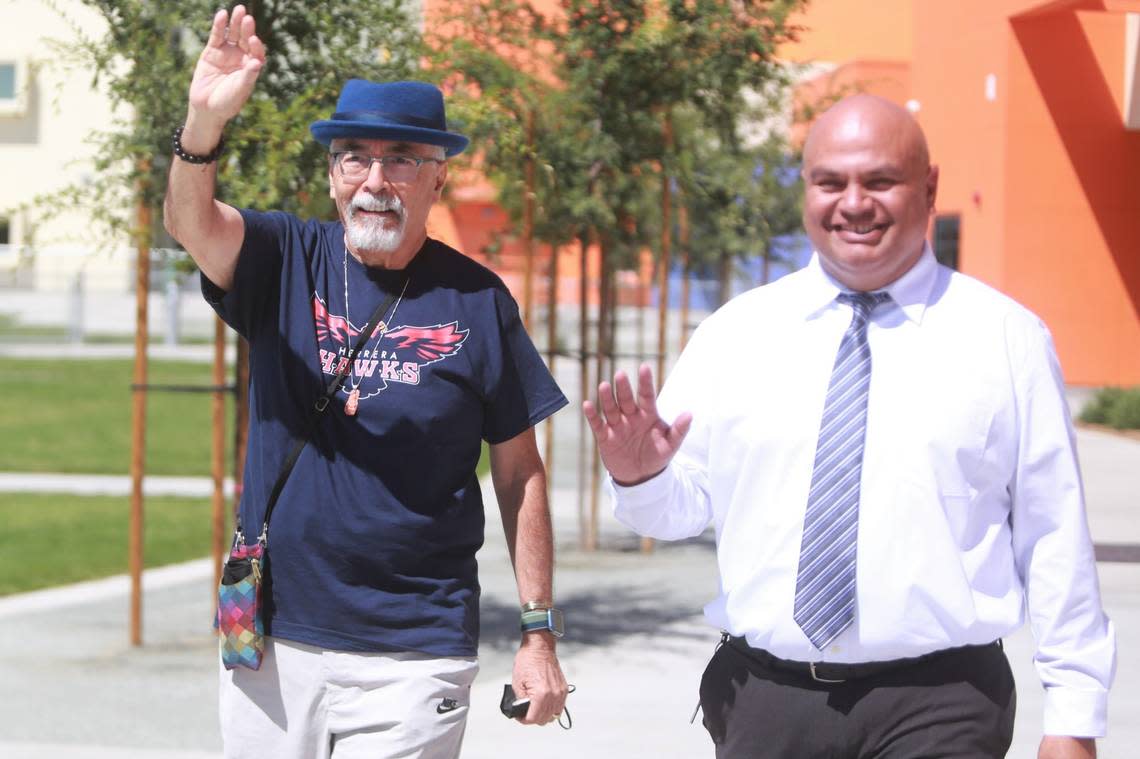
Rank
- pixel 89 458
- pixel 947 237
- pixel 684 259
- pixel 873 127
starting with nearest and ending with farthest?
pixel 873 127, pixel 684 259, pixel 89 458, pixel 947 237

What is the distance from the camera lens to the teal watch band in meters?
3.77

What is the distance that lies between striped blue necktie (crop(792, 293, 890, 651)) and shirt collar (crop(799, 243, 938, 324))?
14 centimetres

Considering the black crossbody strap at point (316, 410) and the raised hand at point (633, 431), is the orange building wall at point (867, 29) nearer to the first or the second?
the black crossbody strap at point (316, 410)

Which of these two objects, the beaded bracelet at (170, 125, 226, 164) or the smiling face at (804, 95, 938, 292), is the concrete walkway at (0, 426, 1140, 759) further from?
the smiling face at (804, 95, 938, 292)

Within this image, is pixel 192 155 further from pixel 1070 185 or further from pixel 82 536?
pixel 1070 185

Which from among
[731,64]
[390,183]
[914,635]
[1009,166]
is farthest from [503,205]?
[1009,166]

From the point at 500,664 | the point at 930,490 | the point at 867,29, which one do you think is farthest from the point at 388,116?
the point at 867,29

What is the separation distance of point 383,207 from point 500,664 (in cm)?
442

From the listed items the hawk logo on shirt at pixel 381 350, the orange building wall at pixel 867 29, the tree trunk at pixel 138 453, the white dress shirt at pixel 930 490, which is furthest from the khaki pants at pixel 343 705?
the orange building wall at pixel 867 29

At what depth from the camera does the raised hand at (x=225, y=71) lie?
346 centimetres

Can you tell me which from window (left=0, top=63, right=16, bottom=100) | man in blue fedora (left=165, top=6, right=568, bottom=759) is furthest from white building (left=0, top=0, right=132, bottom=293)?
man in blue fedora (left=165, top=6, right=568, bottom=759)

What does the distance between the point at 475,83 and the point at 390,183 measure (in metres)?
5.94

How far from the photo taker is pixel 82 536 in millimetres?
11320

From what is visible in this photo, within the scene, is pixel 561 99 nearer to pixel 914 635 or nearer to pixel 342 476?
pixel 342 476
